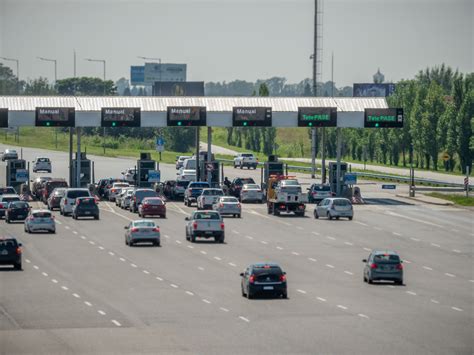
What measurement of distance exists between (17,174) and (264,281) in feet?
183

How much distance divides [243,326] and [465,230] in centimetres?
3878

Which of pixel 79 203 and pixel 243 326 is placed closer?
pixel 243 326

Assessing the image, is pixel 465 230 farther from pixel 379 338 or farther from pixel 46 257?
pixel 379 338

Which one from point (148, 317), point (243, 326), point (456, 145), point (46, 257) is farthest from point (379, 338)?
point (456, 145)

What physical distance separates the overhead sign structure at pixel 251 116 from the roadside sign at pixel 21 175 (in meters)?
16.6

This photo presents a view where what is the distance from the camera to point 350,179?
94.7m

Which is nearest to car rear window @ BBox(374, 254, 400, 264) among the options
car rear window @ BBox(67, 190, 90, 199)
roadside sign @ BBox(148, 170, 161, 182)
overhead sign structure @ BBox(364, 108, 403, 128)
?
car rear window @ BBox(67, 190, 90, 199)

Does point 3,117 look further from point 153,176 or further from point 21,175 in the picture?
point 153,176

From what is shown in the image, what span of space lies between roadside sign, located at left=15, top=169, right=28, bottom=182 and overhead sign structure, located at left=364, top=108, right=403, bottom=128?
2638 cm

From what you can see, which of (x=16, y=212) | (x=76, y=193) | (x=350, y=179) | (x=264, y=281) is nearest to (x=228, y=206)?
(x=76, y=193)

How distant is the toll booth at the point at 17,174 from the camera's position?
318 feet

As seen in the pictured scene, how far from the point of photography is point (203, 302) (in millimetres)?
43781

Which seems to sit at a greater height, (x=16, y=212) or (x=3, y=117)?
(x=3, y=117)

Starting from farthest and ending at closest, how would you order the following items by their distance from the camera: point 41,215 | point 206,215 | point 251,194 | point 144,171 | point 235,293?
point 144,171 → point 251,194 → point 41,215 → point 206,215 → point 235,293
